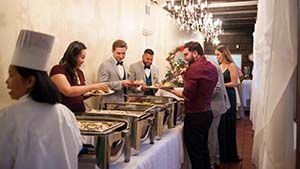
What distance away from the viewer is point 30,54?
3.75 feet

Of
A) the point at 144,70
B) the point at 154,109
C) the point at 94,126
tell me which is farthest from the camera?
the point at 144,70

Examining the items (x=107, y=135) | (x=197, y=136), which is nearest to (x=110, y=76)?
(x=197, y=136)

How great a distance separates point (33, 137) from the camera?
3.61 feet

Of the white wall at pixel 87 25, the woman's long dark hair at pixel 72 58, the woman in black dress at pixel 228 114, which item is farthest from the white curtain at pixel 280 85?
the woman in black dress at pixel 228 114

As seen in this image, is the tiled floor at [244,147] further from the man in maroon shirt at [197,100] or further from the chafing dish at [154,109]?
the chafing dish at [154,109]

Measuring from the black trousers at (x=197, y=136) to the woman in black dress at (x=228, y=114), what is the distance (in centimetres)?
99

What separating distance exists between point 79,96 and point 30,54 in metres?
1.08

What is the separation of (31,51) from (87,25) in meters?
2.01

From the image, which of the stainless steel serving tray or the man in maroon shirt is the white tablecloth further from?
the stainless steel serving tray

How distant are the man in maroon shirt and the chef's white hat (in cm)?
169

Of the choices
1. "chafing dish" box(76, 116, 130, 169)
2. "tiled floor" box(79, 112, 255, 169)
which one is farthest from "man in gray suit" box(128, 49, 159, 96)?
"chafing dish" box(76, 116, 130, 169)

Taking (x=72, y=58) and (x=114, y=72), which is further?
(x=114, y=72)

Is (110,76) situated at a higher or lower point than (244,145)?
higher

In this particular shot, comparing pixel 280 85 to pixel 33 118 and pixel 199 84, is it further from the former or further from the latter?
pixel 33 118
